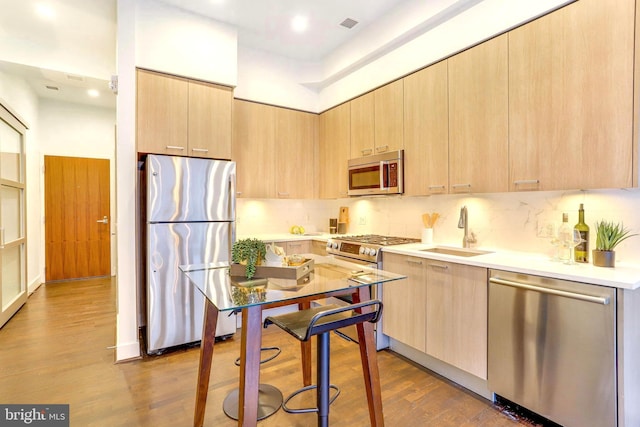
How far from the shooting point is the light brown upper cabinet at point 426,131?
2643 millimetres

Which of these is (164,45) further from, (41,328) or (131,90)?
(41,328)

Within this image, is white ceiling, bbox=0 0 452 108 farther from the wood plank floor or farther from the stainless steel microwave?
the wood plank floor

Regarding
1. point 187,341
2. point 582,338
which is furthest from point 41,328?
point 582,338

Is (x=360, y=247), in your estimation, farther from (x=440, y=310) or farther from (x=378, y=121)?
(x=378, y=121)

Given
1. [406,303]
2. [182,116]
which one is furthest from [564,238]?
[182,116]

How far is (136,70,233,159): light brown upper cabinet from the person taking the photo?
111 inches

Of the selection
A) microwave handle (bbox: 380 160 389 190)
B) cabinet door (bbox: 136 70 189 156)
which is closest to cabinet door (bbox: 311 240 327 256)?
microwave handle (bbox: 380 160 389 190)

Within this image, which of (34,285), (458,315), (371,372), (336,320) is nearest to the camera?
(336,320)

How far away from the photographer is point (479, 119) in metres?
2.39

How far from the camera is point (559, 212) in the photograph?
2.24m

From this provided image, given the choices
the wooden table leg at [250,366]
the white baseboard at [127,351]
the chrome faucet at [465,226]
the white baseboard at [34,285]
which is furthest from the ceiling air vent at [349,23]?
the white baseboard at [34,285]

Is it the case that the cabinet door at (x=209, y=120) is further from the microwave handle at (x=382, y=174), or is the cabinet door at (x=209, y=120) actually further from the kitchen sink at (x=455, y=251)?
the kitchen sink at (x=455, y=251)

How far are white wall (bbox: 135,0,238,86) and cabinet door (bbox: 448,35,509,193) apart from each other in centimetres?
210

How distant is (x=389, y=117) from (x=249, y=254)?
82.9 inches
